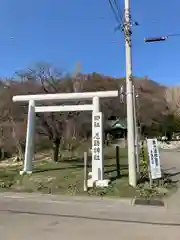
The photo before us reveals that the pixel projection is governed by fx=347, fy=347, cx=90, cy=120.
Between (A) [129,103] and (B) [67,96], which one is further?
(B) [67,96]

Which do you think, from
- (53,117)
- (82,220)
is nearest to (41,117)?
(53,117)

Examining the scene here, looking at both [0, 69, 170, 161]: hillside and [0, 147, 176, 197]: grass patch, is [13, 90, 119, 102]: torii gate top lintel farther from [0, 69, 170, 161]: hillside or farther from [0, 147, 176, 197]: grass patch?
[0, 147, 176, 197]: grass patch

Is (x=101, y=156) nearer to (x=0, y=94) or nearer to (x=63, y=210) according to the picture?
(x=63, y=210)

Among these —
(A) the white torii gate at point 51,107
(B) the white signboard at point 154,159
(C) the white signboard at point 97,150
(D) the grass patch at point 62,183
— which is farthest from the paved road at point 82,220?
(A) the white torii gate at point 51,107

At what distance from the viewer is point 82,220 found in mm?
8500

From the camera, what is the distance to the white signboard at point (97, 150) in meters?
13.5

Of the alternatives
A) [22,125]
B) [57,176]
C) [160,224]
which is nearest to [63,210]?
[160,224]

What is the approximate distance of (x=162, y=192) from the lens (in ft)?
39.5

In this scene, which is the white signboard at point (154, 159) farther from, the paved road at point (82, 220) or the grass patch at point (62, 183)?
the paved road at point (82, 220)

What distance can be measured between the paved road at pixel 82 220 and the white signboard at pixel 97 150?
2.21 m

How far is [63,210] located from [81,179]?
4210 mm

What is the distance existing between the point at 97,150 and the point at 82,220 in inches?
213

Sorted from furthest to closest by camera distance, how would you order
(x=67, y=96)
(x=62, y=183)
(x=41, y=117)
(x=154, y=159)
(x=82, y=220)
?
(x=41, y=117)
(x=67, y=96)
(x=154, y=159)
(x=62, y=183)
(x=82, y=220)

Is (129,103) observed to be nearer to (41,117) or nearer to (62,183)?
(62,183)
